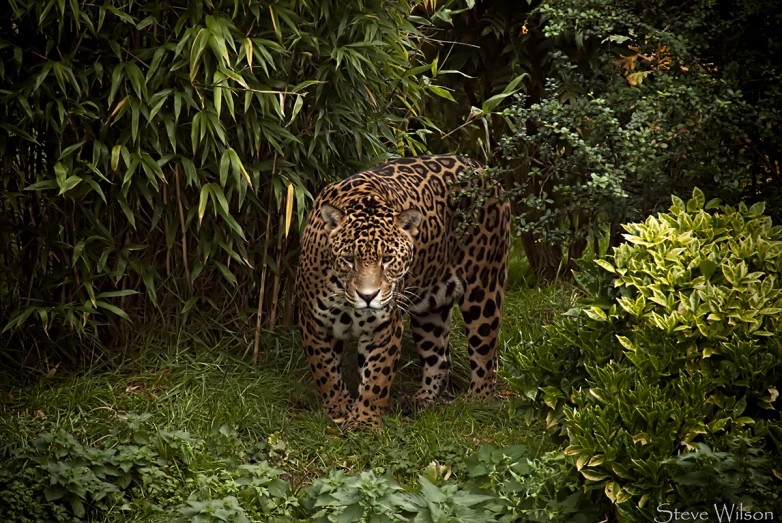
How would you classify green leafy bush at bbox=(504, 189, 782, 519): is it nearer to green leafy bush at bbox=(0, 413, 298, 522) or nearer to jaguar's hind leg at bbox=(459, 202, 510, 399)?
green leafy bush at bbox=(0, 413, 298, 522)

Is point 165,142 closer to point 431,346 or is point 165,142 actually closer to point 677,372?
point 431,346

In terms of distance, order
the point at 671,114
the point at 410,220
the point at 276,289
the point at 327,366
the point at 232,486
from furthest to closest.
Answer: the point at 276,289 < the point at 327,366 < the point at 410,220 < the point at 671,114 < the point at 232,486

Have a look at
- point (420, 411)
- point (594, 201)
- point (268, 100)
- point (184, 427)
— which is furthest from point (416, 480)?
point (268, 100)

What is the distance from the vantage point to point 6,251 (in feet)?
19.8

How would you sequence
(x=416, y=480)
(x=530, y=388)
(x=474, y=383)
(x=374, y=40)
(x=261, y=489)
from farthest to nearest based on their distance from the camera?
(x=474, y=383), (x=374, y=40), (x=416, y=480), (x=261, y=489), (x=530, y=388)

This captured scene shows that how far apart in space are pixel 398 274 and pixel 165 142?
153 cm

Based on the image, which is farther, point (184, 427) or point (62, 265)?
point (62, 265)

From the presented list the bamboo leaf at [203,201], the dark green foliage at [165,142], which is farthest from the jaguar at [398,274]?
the bamboo leaf at [203,201]

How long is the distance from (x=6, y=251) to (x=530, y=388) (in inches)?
129

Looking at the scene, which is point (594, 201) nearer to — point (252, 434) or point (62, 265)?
point (252, 434)

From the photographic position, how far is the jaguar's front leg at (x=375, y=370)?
18.8ft

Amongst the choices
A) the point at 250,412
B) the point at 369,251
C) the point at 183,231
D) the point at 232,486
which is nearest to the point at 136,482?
the point at 232,486

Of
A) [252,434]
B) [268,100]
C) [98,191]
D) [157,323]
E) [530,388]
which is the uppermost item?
[268,100]

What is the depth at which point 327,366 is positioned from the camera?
19.0 ft
